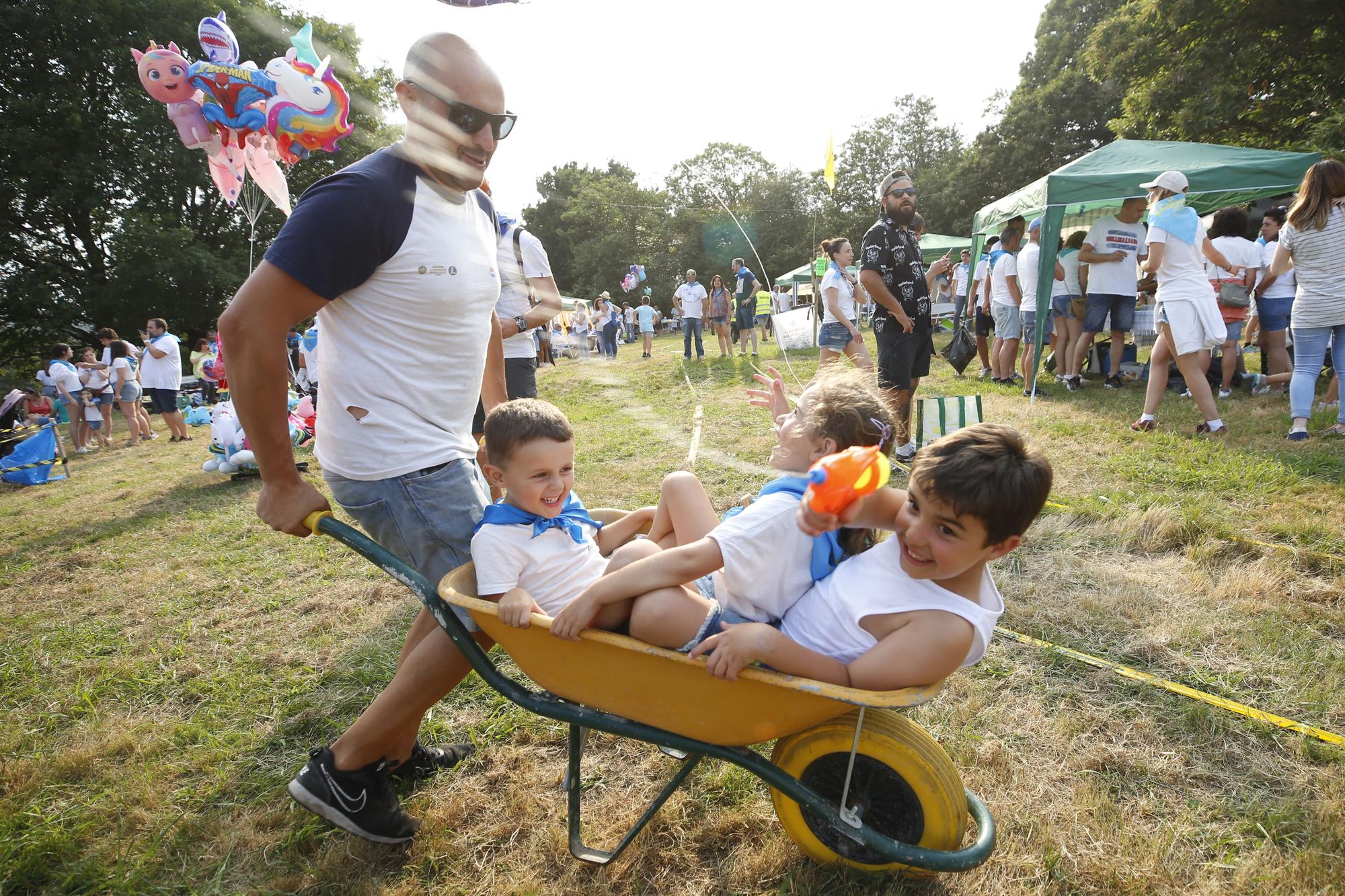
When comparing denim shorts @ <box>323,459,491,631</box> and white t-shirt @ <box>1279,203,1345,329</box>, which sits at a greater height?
white t-shirt @ <box>1279,203,1345,329</box>

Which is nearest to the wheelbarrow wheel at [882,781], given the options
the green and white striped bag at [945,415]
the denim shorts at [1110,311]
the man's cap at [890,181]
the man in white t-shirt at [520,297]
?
the man in white t-shirt at [520,297]

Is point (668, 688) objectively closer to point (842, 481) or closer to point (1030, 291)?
point (842, 481)

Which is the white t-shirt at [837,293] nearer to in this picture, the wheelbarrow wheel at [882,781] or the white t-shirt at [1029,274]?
the white t-shirt at [1029,274]

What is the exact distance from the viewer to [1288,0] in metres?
14.0

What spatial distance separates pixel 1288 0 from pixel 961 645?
2001 cm

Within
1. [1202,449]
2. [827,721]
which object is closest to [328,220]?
[827,721]

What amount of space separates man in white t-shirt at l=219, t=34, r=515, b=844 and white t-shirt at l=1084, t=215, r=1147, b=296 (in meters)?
7.32

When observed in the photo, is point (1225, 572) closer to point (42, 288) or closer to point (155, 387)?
point (155, 387)

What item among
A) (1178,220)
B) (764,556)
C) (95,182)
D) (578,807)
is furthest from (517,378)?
(95,182)

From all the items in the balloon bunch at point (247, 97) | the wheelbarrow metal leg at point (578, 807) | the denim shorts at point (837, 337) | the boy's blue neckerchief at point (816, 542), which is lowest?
the wheelbarrow metal leg at point (578, 807)

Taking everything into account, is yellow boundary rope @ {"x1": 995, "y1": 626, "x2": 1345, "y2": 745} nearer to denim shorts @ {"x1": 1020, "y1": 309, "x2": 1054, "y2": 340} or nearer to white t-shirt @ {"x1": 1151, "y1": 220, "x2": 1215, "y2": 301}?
white t-shirt @ {"x1": 1151, "y1": 220, "x2": 1215, "y2": 301}

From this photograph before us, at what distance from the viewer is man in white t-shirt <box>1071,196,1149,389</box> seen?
7020mm

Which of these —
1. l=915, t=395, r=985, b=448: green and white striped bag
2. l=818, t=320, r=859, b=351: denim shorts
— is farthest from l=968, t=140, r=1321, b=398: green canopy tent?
l=915, t=395, r=985, b=448: green and white striped bag

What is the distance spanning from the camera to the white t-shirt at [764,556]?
154 cm
